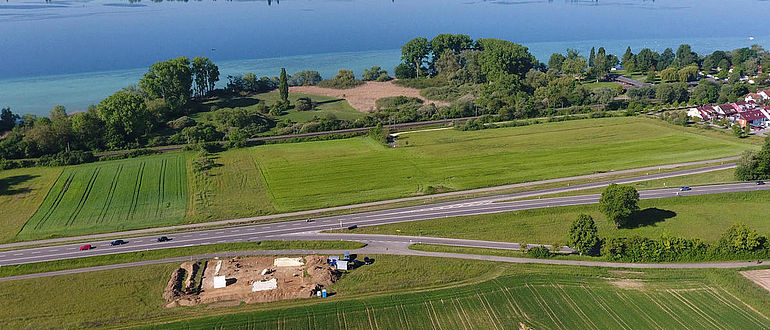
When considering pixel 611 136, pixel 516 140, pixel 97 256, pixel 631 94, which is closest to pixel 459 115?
pixel 516 140

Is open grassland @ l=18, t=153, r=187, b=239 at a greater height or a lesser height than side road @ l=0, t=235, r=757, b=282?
greater

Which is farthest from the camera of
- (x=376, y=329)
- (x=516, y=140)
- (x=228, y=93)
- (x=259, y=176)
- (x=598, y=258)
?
(x=228, y=93)

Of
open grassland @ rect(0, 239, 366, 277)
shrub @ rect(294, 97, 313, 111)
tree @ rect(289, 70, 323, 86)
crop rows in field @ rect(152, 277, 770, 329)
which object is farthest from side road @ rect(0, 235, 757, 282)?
tree @ rect(289, 70, 323, 86)

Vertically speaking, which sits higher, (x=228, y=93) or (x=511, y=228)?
(x=228, y=93)

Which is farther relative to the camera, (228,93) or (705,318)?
(228,93)

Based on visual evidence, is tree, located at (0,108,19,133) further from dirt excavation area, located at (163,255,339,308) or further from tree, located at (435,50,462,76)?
tree, located at (435,50,462,76)

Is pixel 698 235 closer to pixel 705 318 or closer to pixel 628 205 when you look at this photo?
pixel 628 205
